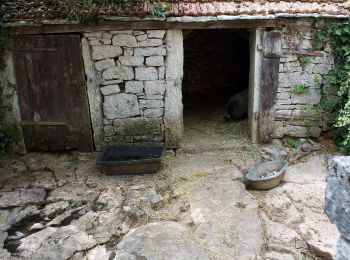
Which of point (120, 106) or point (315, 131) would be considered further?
point (315, 131)

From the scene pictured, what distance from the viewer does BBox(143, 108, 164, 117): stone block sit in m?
6.58

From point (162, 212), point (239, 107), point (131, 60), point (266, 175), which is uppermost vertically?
point (131, 60)

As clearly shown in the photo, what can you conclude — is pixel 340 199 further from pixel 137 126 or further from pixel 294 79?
pixel 137 126

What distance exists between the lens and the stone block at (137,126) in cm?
663

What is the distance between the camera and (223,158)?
Result: 21.7 feet

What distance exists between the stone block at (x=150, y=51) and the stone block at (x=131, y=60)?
0.07 meters

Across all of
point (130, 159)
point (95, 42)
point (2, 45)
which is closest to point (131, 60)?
point (95, 42)

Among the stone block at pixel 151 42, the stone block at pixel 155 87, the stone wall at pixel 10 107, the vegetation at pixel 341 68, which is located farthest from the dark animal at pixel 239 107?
the stone wall at pixel 10 107

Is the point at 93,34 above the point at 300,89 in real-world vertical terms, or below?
above

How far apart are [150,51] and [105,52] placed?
2.44 feet

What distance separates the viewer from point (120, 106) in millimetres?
6516

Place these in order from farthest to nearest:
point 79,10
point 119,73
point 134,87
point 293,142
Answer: point 293,142, point 134,87, point 119,73, point 79,10

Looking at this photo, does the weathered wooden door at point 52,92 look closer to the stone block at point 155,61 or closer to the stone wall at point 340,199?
the stone block at point 155,61

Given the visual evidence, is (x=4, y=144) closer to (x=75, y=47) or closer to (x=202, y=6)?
(x=75, y=47)
